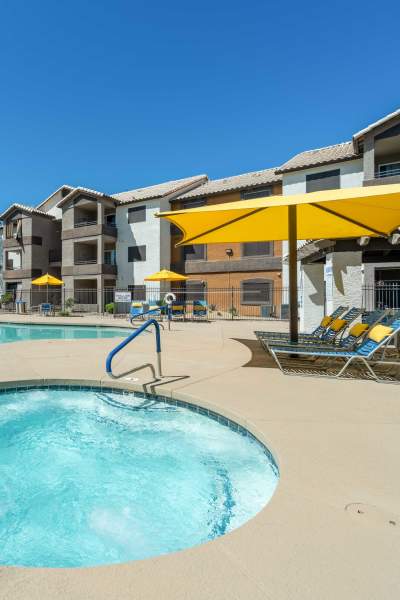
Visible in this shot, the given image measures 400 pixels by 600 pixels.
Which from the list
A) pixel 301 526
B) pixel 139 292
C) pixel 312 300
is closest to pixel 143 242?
pixel 139 292

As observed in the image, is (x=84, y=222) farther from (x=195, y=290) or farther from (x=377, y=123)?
(x=377, y=123)

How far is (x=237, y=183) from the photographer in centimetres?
2519

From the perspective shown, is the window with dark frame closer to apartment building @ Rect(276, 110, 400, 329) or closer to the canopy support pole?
apartment building @ Rect(276, 110, 400, 329)

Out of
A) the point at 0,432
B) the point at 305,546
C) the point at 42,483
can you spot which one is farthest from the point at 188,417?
the point at 305,546

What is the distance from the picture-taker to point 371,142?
16.7 m

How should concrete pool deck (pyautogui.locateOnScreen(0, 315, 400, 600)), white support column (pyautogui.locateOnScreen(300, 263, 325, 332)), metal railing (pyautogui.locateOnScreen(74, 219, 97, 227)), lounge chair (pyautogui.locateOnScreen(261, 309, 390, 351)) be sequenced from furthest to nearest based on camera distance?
1. metal railing (pyautogui.locateOnScreen(74, 219, 97, 227))
2. white support column (pyautogui.locateOnScreen(300, 263, 325, 332))
3. lounge chair (pyautogui.locateOnScreen(261, 309, 390, 351))
4. concrete pool deck (pyautogui.locateOnScreen(0, 315, 400, 600))

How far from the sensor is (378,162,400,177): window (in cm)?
1734

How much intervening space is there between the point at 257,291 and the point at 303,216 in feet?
54.6

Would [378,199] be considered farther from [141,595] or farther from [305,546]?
[141,595]

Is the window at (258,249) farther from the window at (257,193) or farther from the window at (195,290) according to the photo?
the window at (195,290)

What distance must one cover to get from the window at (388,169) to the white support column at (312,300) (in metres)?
8.66

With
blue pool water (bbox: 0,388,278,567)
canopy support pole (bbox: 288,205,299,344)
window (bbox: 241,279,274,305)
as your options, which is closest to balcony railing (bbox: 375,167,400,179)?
window (bbox: 241,279,274,305)

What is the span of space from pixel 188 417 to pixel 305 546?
2.64 meters

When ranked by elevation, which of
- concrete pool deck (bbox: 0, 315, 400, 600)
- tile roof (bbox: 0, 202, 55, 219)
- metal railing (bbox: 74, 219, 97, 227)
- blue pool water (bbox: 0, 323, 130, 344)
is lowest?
blue pool water (bbox: 0, 323, 130, 344)
